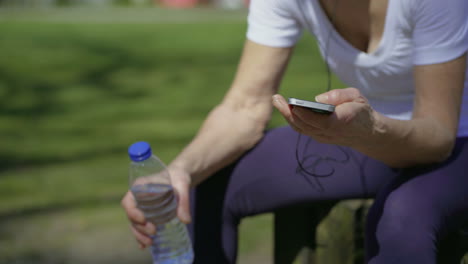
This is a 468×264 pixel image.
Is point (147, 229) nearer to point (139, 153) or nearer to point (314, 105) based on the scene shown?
point (139, 153)

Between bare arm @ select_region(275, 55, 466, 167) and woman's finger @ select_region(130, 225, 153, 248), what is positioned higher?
bare arm @ select_region(275, 55, 466, 167)

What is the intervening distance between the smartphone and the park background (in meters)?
1.67

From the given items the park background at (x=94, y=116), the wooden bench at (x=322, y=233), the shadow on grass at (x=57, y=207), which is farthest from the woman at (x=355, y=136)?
the shadow on grass at (x=57, y=207)

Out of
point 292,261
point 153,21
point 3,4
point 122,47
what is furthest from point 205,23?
point 292,261

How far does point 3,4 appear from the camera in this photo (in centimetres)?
2052

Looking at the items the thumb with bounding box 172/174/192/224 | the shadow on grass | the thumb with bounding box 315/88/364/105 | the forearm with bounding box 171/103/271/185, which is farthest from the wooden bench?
the shadow on grass

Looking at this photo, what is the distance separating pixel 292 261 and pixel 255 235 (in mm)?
1047

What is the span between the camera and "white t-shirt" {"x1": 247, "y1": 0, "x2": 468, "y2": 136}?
1578 mm

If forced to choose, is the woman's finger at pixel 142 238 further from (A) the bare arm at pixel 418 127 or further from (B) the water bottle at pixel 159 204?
(A) the bare arm at pixel 418 127

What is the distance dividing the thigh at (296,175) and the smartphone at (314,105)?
20.4 inches

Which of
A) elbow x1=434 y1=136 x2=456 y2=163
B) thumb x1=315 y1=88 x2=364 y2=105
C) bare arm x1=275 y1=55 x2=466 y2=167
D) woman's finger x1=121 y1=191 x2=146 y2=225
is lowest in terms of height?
woman's finger x1=121 y1=191 x2=146 y2=225

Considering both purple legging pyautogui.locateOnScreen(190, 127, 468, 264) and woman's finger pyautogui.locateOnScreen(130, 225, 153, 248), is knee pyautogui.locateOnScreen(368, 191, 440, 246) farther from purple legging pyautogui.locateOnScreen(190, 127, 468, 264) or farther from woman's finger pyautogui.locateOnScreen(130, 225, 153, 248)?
woman's finger pyautogui.locateOnScreen(130, 225, 153, 248)

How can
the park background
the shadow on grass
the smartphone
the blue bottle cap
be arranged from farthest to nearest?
1. the shadow on grass
2. the park background
3. the blue bottle cap
4. the smartphone

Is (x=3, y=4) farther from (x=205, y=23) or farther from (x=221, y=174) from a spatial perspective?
(x=221, y=174)
